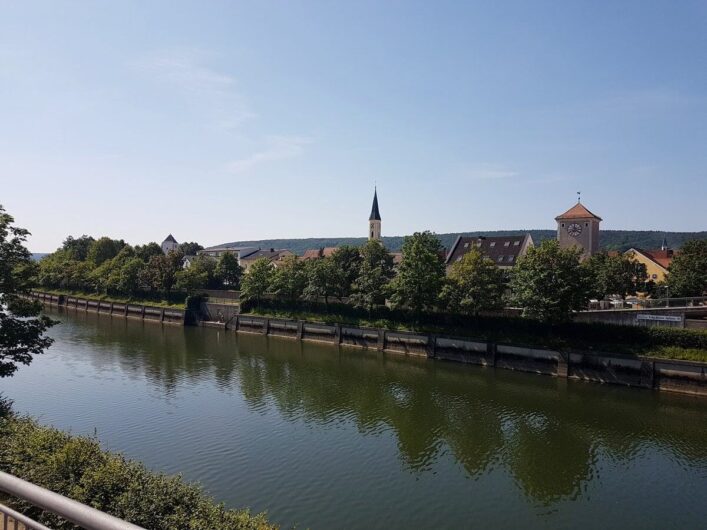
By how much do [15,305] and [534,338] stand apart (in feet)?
138

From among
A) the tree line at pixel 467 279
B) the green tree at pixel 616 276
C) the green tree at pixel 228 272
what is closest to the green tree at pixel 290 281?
the tree line at pixel 467 279

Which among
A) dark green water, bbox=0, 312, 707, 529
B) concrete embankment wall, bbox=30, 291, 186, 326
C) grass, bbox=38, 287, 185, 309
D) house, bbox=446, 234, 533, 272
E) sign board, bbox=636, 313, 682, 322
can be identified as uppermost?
house, bbox=446, 234, 533, 272

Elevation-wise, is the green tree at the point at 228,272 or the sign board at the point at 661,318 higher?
the green tree at the point at 228,272

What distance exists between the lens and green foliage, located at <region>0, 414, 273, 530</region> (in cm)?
1137

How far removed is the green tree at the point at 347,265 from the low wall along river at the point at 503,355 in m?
6.17

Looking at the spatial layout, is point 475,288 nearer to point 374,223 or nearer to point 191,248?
point 374,223

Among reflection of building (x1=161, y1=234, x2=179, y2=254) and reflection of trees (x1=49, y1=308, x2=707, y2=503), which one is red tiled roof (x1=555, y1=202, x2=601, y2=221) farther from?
reflection of building (x1=161, y1=234, x2=179, y2=254)

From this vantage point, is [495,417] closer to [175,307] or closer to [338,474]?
[338,474]

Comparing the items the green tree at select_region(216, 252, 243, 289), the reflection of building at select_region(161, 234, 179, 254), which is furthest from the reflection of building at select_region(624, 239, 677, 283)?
the reflection of building at select_region(161, 234, 179, 254)

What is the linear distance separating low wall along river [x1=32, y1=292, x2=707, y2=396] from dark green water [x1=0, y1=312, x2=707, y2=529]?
5.36 ft

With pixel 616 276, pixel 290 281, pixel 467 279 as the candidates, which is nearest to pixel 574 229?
→ pixel 616 276

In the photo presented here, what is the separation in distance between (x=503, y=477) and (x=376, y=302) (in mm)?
36248

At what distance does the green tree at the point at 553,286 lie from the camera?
44.7 metres

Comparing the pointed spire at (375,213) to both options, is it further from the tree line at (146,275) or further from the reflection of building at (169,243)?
the reflection of building at (169,243)
